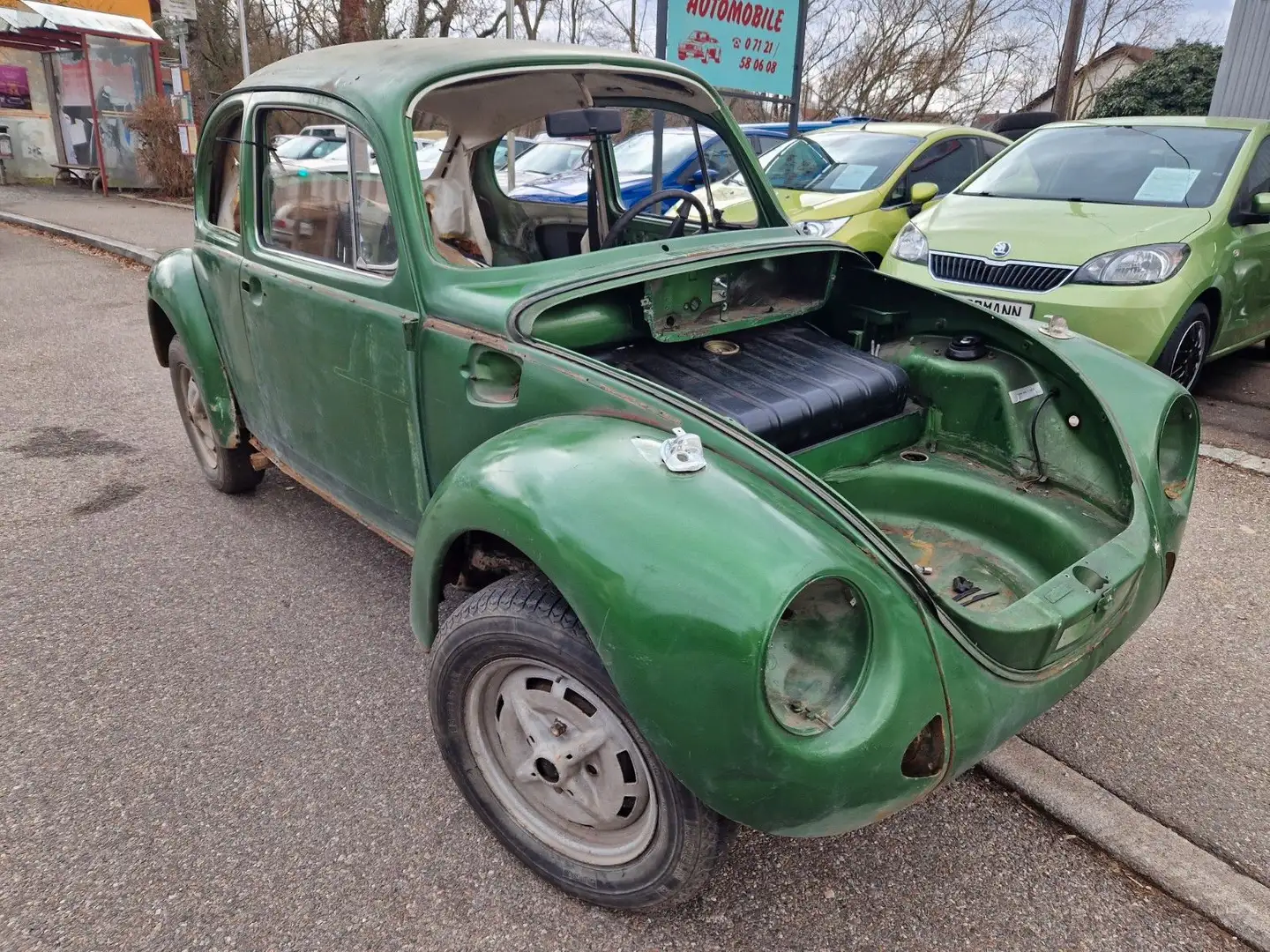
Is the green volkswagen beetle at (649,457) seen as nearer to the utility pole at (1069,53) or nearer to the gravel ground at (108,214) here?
the gravel ground at (108,214)

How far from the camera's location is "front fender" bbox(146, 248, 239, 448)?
3.73 meters

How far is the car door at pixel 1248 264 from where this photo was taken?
537 centimetres

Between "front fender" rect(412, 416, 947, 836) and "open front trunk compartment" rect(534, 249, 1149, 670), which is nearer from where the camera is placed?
"front fender" rect(412, 416, 947, 836)

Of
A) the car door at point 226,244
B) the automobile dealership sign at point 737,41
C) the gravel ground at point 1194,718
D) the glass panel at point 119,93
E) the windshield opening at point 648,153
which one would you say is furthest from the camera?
the glass panel at point 119,93

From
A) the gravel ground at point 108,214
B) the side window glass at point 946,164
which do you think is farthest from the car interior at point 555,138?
the gravel ground at point 108,214

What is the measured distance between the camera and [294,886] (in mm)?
2148

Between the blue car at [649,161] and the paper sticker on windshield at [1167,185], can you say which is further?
the blue car at [649,161]

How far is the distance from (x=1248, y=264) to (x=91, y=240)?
1251cm

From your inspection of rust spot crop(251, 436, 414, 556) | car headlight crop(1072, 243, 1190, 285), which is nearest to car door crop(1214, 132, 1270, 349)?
car headlight crop(1072, 243, 1190, 285)

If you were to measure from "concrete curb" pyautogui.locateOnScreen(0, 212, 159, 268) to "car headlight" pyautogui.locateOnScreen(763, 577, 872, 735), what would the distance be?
925 cm

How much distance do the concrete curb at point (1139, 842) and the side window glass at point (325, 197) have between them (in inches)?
91.8

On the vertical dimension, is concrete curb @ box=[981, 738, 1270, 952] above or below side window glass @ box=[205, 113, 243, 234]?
below

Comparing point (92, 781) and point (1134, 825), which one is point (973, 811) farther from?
point (92, 781)

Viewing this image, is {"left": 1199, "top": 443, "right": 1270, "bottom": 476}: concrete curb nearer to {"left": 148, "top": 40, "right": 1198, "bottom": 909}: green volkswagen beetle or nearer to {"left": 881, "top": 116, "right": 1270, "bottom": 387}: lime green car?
{"left": 881, "top": 116, "right": 1270, "bottom": 387}: lime green car
